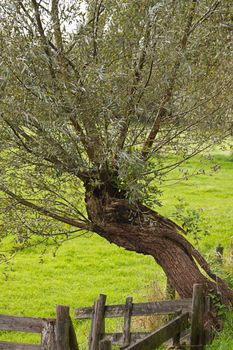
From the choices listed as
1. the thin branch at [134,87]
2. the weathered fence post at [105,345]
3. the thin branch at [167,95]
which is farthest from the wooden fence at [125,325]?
the thin branch at [134,87]

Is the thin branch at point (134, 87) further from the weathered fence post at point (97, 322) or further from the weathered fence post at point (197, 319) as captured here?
the weathered fence post at point (97, 322)

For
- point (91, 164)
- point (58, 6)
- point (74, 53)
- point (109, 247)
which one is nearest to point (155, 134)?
point (91, 164)

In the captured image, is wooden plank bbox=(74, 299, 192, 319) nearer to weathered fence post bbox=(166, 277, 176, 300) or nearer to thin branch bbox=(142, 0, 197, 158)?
weathered fence post bbox=(166, 277, 176, 300)

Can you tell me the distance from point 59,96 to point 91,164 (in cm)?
180

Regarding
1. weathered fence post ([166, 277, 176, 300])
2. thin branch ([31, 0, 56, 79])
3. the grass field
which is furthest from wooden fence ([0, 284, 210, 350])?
thin branch ([31, 0, 56, 79])

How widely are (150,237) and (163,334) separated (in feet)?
8.51

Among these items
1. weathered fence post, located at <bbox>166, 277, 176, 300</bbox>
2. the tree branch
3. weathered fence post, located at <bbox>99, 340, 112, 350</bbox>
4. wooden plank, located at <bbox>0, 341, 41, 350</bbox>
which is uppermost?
the tree branch

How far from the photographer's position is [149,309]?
40.0 feet

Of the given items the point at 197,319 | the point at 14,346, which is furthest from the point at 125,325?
the point at 14,346

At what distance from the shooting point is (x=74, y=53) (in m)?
→ 11.2

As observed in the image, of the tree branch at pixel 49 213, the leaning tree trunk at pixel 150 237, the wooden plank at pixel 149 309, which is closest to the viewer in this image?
the wooden plank at pixel 149 309

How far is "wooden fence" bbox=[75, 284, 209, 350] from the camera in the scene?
11094 millimetres

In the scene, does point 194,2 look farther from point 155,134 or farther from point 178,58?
point 155,134

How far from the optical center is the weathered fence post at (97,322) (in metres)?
12.5
